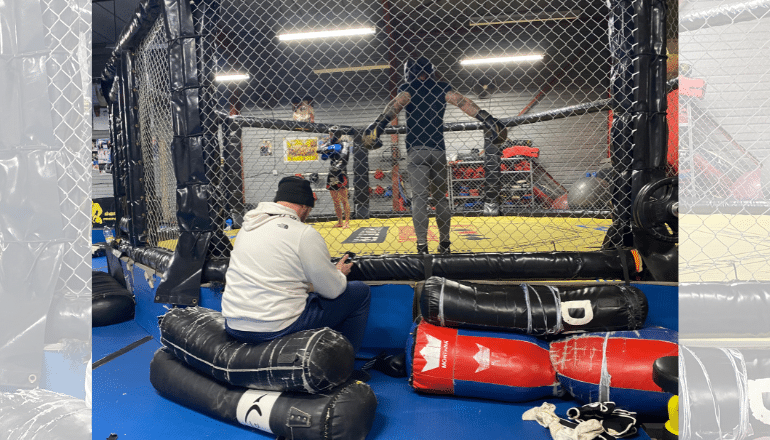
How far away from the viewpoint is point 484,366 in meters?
1.95

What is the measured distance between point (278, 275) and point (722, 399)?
1.69 metres

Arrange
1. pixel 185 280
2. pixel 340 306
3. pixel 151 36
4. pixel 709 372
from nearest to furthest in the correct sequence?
pixel 709 372 < pixel 340 306 < pixel 185 280 < pixel 151 36

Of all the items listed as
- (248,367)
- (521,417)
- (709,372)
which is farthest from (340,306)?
(709,372)

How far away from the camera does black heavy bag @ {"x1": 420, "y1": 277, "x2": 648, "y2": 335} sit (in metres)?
2.06

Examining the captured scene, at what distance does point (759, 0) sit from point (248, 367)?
327cm

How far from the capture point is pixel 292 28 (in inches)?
391

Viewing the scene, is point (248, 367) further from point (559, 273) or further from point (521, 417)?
point (559, 273)

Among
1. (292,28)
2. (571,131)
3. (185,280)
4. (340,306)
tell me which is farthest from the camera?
(571,131)

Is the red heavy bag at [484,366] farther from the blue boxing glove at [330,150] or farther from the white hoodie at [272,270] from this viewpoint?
the blue boxing glove at [330,150]

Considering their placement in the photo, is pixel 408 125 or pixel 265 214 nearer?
pixel 265 214

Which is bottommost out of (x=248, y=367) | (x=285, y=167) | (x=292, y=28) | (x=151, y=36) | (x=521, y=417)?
(x=521, y=417)

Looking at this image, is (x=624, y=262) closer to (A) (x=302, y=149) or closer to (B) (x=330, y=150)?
(B) (x=330, y=150)

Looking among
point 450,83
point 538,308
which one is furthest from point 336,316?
point 450,83

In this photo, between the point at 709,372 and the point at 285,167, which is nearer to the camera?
the point at 709,372
